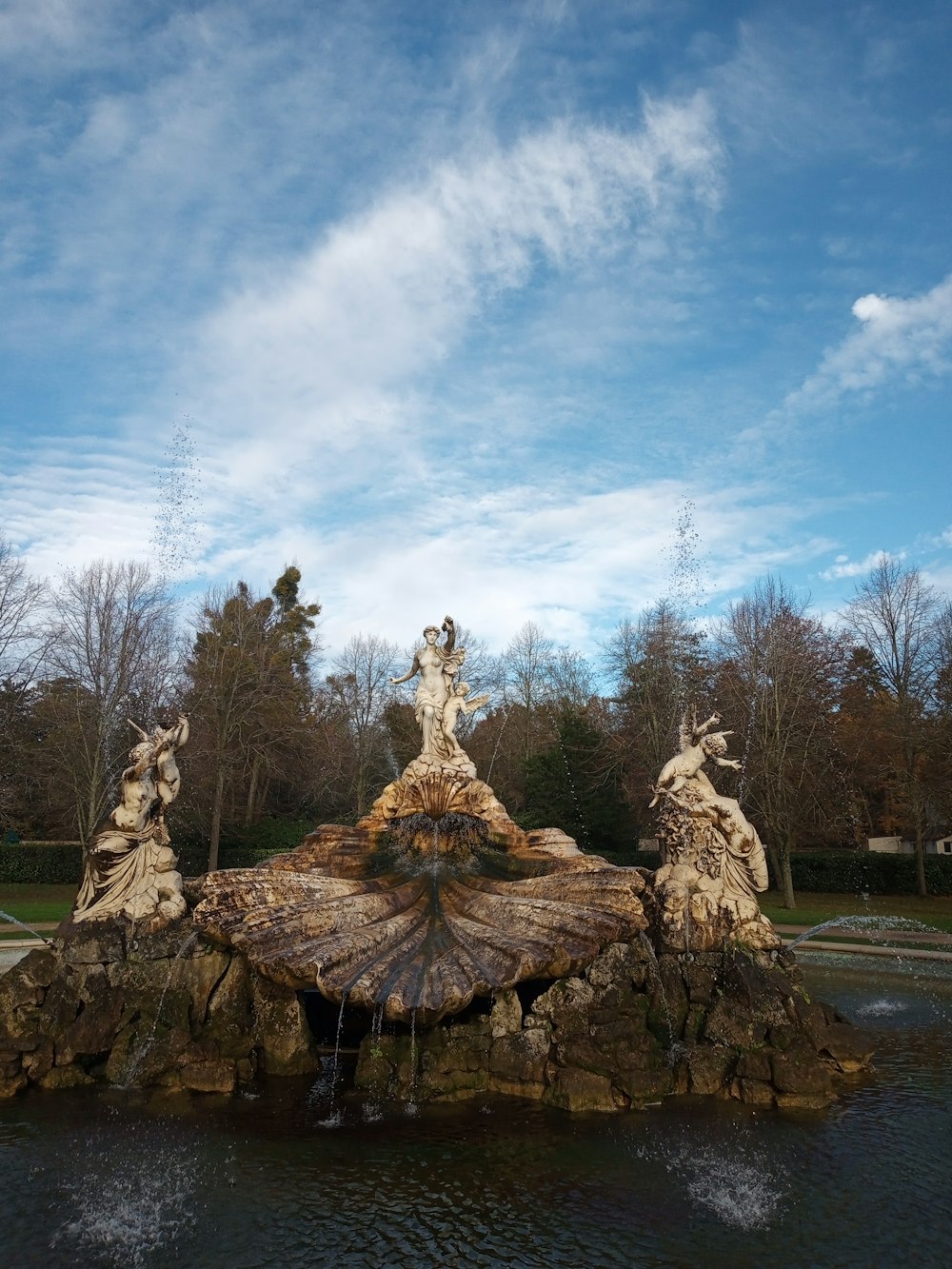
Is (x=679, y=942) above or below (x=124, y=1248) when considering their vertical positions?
above

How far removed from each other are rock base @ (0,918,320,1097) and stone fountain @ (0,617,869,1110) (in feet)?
0.06

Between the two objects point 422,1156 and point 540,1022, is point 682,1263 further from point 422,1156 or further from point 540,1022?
point 540,1022

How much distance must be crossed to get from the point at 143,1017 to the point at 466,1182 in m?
4.28

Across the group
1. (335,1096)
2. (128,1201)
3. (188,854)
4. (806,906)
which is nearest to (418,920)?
(335,1096)

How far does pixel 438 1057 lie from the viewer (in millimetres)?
8617

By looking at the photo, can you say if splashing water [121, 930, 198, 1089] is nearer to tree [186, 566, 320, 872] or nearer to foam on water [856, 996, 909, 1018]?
foam on water [856, 996, 909, 1018]

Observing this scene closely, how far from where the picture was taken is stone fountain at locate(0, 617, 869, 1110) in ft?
27.9

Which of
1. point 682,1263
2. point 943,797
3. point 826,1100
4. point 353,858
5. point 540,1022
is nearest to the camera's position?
point 682,1263

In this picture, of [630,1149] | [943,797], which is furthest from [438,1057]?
[943,797]

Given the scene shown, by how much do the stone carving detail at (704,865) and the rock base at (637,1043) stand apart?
35 cm

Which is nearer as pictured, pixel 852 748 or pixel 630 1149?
pixel 630 1149

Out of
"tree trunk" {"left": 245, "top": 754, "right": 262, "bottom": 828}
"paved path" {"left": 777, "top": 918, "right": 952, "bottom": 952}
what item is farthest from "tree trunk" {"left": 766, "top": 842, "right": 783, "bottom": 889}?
"tree trunk" {"left": 245, "top": 754, "right": 262, "bottom": 828}

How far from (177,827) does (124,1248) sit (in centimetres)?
2905

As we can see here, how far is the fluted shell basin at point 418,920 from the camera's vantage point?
856 centimetres
